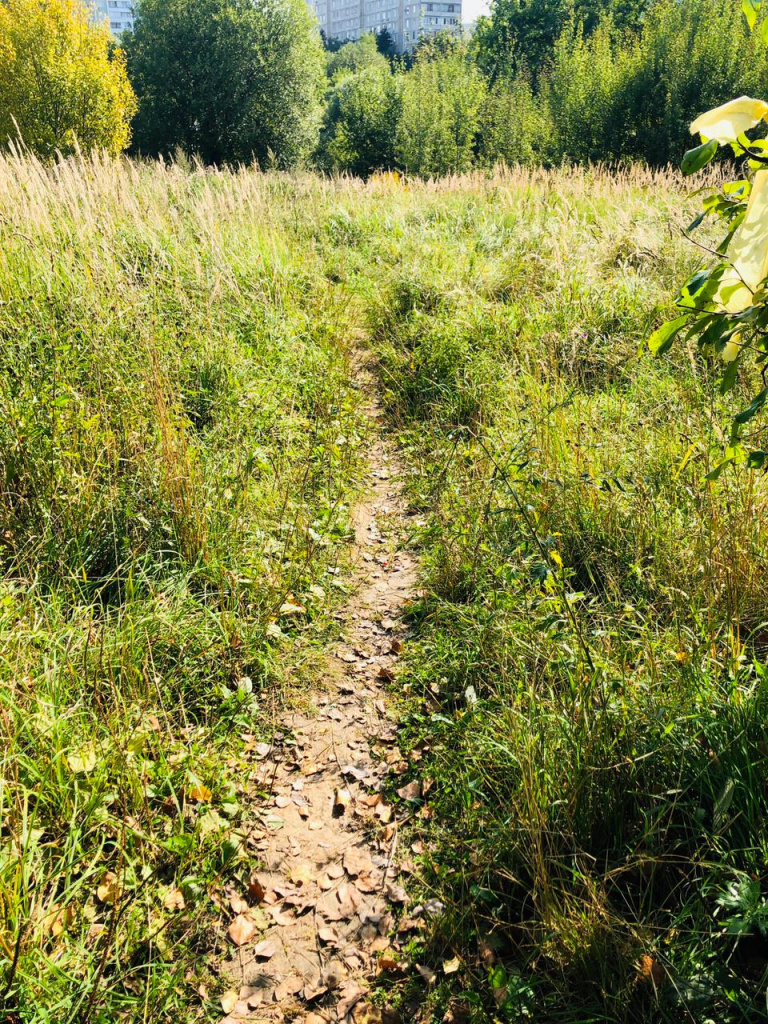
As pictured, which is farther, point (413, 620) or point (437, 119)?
point (437, 119)

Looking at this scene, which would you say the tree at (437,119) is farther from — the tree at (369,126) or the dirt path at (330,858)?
the dirt path at (330,858)

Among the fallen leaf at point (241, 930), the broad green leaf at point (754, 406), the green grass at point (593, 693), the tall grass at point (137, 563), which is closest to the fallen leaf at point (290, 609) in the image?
the tall grass at point (137, 563)

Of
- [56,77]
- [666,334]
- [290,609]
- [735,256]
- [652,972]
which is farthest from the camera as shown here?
[56,77]

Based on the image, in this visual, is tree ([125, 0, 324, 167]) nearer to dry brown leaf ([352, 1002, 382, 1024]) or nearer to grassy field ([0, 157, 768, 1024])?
grassy field ([0, 157, 768, 1024])

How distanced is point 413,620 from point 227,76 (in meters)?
30.7

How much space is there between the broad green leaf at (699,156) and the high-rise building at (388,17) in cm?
11142

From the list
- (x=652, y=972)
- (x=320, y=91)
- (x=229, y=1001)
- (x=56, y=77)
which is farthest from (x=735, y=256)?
(x=320, y=91)

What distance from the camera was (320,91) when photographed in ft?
102

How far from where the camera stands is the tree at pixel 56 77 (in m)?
17.0

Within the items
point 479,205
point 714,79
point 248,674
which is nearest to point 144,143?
point 714,79

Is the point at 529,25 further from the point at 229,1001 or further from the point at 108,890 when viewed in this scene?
the point at 229,1001

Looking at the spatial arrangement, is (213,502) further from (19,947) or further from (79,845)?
(19,947)

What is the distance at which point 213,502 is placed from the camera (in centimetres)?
374

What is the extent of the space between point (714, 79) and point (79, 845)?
25.1m
